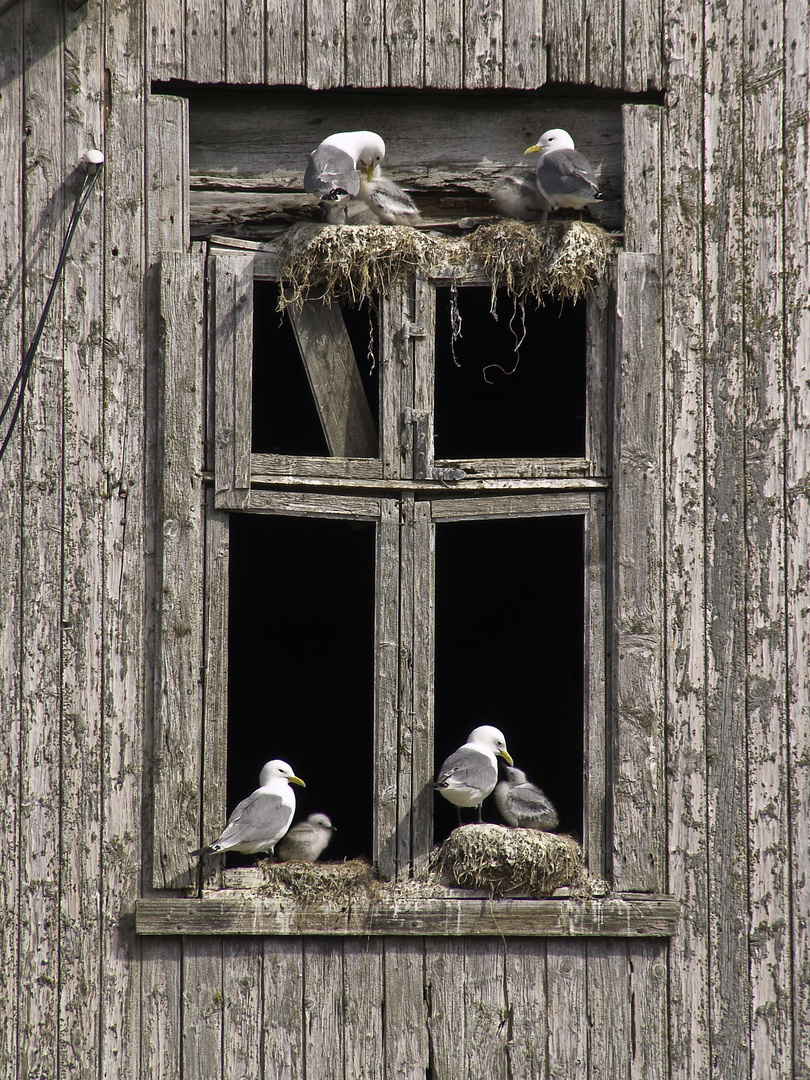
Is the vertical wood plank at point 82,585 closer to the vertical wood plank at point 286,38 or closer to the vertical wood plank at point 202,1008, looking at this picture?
the vertical wood plank at point 202,1008

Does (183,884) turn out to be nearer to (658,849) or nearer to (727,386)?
(658,849)

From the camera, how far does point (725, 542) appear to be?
385cm

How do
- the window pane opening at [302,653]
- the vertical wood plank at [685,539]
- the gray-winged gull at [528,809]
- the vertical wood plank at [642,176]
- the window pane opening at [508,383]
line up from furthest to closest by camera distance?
1. the window pane opening at [302,653]
2. the window pane opening at [508,383]
3. the gray-winged gull at [528,809]
4. the vertical wood plank at [642,176]
5. the vertical wood plank at [685,539]

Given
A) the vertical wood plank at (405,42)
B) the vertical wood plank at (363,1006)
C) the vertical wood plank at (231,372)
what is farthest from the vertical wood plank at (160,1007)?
the vertical wood plank at (405,42)

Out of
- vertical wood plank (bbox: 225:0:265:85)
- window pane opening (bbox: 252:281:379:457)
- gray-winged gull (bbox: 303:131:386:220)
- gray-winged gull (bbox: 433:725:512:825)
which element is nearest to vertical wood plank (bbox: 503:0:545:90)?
gray-winged gull (bbox: 303:131:386:220)

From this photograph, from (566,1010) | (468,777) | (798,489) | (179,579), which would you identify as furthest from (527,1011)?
(798,489)

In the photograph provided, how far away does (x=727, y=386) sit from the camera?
12.8ft

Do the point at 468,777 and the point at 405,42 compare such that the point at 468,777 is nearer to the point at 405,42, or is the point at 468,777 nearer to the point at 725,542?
the point at 725,542

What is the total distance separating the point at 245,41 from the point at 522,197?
118 centimetres

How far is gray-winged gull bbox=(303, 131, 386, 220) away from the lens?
3771mm

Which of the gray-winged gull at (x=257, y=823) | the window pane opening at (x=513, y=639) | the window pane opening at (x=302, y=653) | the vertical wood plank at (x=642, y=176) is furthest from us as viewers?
the window pane opening at (x=302, y=653)

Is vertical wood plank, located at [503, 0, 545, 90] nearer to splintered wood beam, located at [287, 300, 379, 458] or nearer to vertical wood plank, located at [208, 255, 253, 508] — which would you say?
splintered wood beam, located at [287, 300, 379, 458]

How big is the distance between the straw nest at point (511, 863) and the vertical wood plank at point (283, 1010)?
586mm

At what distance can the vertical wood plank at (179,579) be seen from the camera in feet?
12.0
